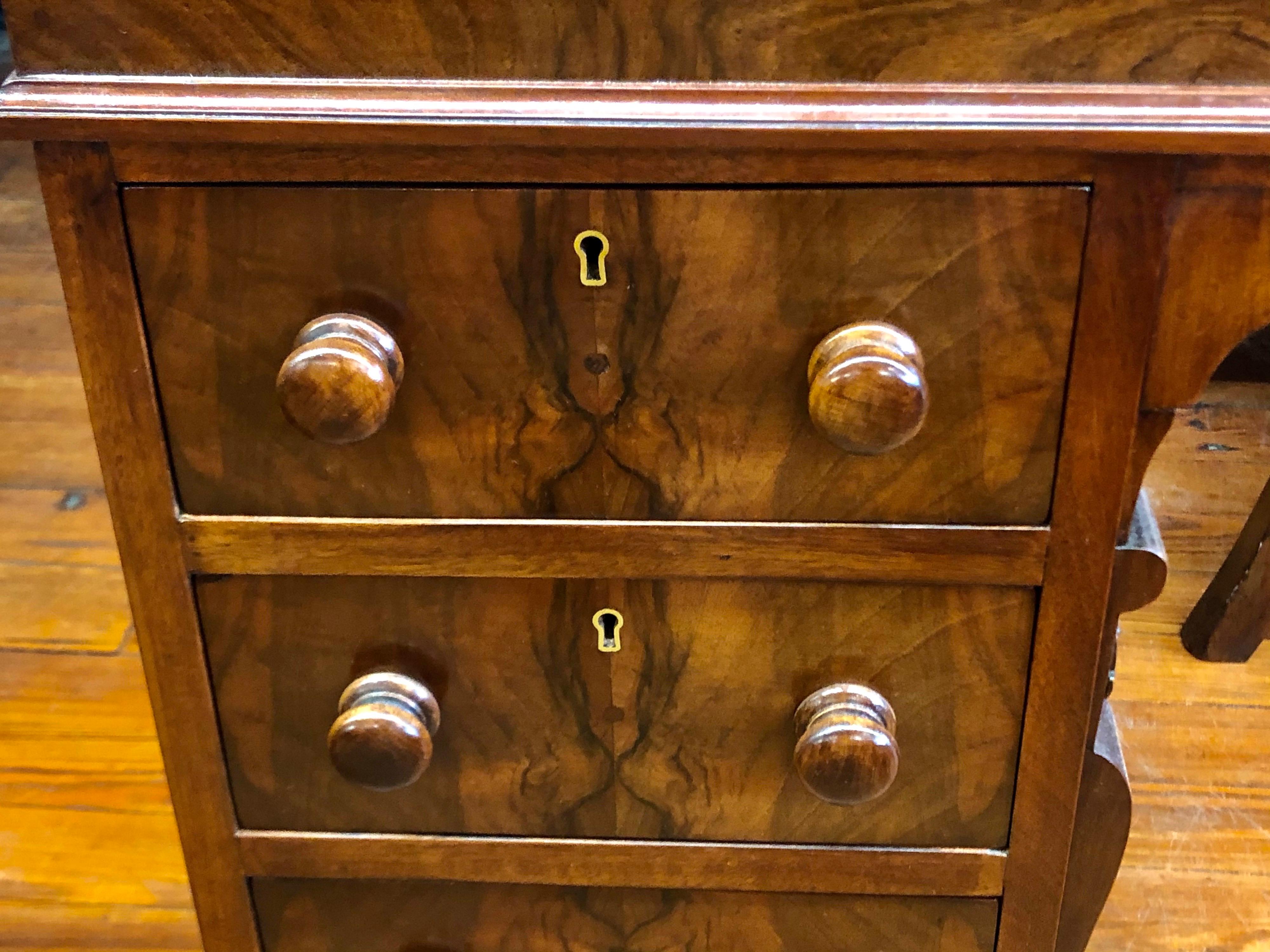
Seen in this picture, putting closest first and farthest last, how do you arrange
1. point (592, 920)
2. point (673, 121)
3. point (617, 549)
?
1. point (673, 121)
2. point (617, 549)
3. point (592, 920)

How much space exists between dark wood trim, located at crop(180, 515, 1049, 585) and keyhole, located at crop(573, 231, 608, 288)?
0.12 m

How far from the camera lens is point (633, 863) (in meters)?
0.69

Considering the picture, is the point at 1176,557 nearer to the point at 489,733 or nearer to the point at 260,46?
the point at 489,733

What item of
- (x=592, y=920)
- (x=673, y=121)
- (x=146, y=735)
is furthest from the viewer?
(x=146, y=735)

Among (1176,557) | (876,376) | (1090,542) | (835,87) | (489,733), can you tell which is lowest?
(1176,557)

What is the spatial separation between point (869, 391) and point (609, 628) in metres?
0.19

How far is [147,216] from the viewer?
53cm

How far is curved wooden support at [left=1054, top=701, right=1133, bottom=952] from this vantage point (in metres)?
0.71

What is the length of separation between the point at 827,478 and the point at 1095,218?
0.16 m

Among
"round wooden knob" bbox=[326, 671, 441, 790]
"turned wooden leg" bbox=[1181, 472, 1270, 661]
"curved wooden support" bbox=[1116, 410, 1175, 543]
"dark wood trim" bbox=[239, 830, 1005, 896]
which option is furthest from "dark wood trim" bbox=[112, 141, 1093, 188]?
"turned wooden leg" bbox=[1181, 472, 1270, 661]

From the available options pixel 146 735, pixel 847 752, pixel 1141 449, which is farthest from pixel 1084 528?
pixel 146 735

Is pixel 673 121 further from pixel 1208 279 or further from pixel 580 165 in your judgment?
pixel 1208 279

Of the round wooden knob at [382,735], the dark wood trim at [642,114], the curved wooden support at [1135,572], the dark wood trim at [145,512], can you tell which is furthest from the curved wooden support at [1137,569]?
the dark wood trim at [145,512]

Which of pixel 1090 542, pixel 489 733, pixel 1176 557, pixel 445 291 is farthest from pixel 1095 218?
pixel 1176 557
